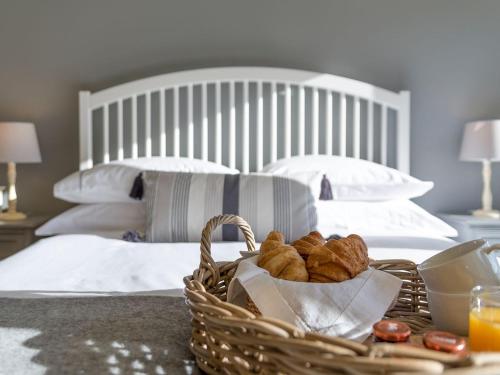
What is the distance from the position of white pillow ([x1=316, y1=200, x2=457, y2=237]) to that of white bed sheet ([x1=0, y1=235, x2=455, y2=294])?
172 mm

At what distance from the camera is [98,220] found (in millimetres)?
2057

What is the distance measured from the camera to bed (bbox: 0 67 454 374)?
771mm

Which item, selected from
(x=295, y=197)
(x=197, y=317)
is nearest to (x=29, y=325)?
(x=197, y=317)

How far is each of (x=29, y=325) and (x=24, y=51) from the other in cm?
213

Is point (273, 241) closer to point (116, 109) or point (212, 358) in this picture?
point (212, 358)

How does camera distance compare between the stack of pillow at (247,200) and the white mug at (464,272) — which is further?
the stack of pillow at (247,200)

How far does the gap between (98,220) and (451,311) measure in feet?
5.35

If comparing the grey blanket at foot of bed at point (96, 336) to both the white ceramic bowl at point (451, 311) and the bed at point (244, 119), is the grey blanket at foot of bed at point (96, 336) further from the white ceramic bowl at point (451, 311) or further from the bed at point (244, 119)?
the bed at point (244, 119)

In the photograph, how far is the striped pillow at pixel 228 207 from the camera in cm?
174

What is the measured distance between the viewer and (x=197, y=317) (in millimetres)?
640

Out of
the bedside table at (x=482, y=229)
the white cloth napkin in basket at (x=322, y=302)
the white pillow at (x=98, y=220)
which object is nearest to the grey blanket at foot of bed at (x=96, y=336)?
the white cloth napkin in basket at (x=322, y=302)

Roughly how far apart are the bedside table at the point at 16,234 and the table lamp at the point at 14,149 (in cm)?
8

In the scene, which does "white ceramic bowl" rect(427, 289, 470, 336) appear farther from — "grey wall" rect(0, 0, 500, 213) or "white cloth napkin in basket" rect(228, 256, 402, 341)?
"grey wall" rect(0, 0, 500, 213)

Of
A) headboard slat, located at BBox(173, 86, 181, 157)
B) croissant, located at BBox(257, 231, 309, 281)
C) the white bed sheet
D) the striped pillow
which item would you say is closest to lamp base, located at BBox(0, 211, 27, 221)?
the white bed sheet
